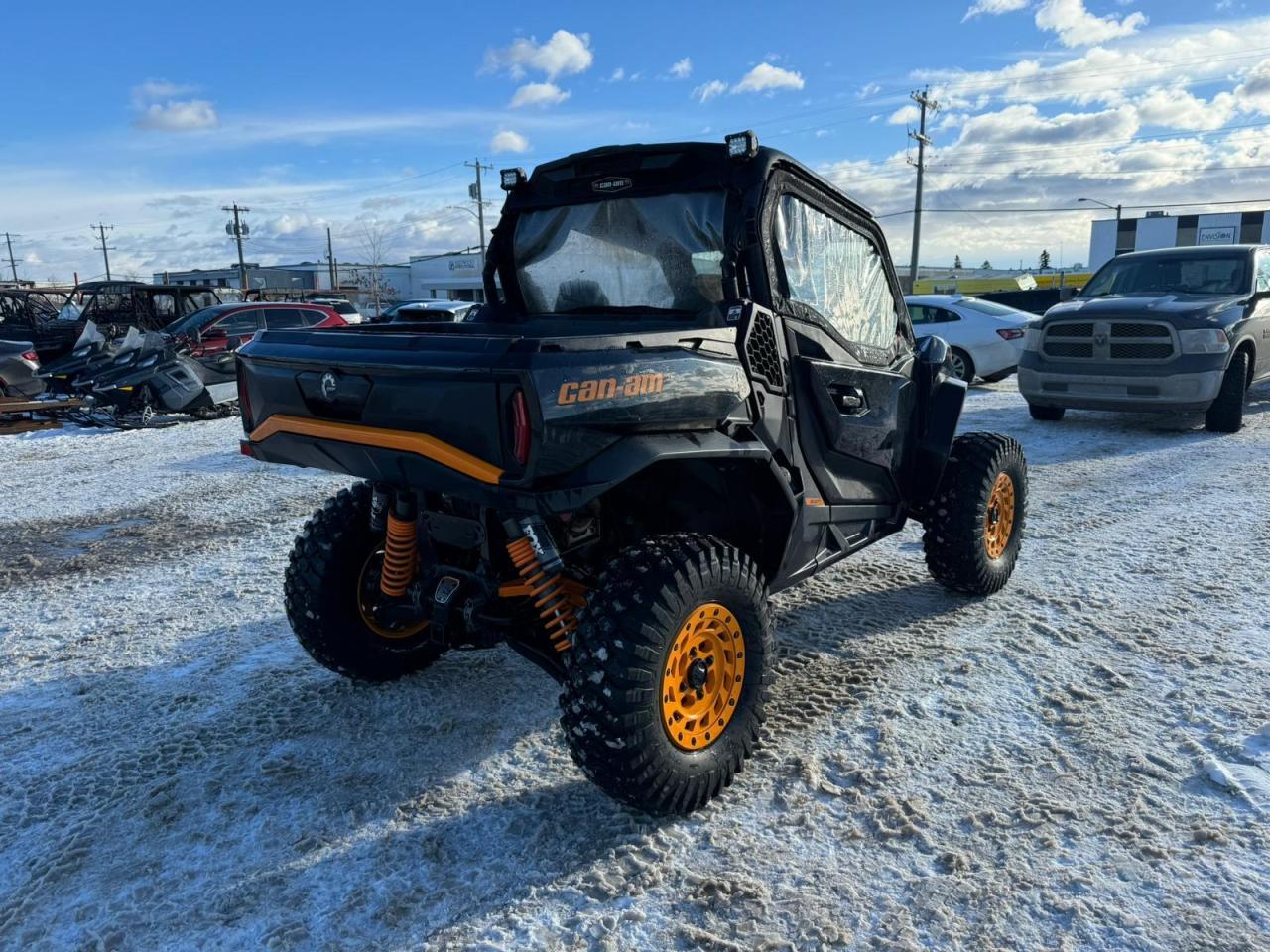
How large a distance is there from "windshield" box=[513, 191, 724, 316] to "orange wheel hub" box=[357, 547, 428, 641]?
132cm

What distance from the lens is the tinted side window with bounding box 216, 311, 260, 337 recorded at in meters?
13.6

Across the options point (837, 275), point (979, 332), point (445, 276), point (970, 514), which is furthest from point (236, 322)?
point (445, 276)

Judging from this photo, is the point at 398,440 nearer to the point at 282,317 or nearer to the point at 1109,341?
the point at 1109,341

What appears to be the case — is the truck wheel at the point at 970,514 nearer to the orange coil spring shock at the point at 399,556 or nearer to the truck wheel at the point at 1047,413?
the orange coil spring shock at the point at 399,556

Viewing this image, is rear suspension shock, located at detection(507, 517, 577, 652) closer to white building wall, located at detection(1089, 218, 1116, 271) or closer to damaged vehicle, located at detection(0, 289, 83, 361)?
damaged vehicle, located at detection(0, 289, 83, 361)

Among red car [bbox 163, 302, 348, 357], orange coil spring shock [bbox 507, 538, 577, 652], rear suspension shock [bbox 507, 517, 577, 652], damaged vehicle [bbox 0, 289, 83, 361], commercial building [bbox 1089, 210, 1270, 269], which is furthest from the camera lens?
commercial building [bbox 1089, 210, 1270, 269]

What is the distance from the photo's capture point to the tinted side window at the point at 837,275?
136 inches

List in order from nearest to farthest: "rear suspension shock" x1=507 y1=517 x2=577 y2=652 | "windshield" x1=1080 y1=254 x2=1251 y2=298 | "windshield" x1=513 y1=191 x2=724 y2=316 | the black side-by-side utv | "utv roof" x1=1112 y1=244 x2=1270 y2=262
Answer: the black side-by-side utv → "rear suspension shock" x1=507 y1=517 x2=577 y2=652 → "windshield" x1=513 y1=191 x2=724 y2=316 → "windshield" x1=1080 y1=254 x2=1251 y2=298 → "utv roof" x1=1112 y1=244 x2=1270 y2=262

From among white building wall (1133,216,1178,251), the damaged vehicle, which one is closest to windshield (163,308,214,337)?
the damaged vehicle

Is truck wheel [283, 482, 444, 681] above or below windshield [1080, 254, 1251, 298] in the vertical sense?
below

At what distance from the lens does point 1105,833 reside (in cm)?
268

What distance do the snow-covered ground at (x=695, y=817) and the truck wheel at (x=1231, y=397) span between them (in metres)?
5.13

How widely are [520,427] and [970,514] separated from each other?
2.85m

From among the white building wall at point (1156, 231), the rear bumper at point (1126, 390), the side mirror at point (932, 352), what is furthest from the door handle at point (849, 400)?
the white building wall at point (1156, 231)
